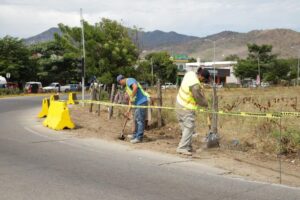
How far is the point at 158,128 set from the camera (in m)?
16.1

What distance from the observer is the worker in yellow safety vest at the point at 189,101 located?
10.7 meters

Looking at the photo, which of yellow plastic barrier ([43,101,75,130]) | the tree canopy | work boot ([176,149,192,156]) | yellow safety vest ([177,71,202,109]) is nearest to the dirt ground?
work boot ([176,149,192,156])

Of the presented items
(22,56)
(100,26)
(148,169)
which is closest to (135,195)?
(148,169)

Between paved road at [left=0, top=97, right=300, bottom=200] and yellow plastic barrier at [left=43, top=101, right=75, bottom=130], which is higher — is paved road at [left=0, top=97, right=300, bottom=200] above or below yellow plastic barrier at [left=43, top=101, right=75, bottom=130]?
below

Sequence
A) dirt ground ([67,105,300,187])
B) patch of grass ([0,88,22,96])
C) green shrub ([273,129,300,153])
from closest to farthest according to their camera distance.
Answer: dirt ground ([67,105,300,187]), green shrub ([273,129,300,153]), patch of grass ([0,88,22,96])

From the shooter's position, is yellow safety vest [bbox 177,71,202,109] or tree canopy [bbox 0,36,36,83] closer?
yellow safety vest [bbox 177,71,202,109]

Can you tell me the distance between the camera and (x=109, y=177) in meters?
8.39

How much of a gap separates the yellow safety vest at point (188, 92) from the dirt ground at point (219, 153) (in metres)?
1.10

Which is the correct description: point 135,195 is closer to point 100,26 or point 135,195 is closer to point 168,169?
point 168,169

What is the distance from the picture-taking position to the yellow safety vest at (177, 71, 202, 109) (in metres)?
10.8

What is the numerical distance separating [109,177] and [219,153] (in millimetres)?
3591

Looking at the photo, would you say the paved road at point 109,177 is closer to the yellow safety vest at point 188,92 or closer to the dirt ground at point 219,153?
the dirt ground at point 219,153

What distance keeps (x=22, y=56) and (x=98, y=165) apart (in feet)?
190

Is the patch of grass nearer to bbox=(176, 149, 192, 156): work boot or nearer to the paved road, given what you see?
the paved road
